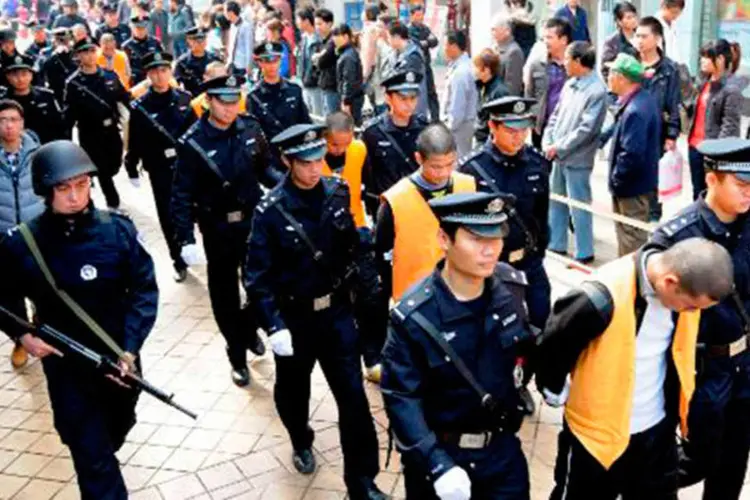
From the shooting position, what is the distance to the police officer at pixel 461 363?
3.30m

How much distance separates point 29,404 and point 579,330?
4496 mm

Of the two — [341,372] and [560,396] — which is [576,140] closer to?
[341,372]

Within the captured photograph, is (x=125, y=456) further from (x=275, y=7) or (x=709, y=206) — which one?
(x=275, y=7)

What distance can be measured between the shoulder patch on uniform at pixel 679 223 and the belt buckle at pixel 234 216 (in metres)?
3.17

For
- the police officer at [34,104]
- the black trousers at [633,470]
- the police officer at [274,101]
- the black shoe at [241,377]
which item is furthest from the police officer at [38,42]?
the black trousers at [633,470]

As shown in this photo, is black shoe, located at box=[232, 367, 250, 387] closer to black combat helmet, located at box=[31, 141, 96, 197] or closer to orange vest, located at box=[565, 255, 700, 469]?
black combat helmet, located at box=[31, 141, 96, 197]

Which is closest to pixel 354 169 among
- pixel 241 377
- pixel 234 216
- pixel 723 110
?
pixel 234 216

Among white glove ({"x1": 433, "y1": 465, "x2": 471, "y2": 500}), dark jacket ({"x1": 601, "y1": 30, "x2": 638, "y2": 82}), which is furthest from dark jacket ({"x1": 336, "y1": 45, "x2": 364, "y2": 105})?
white glove ({"x1": 433, "y1": 465, "x2": 471, "y2": 500})

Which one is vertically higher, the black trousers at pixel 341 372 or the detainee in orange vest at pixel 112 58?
the detainee in orange vest at pixel 112 58

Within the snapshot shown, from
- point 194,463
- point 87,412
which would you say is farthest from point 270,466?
point 87,412

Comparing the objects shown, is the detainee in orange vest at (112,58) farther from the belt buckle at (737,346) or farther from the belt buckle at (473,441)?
the belt buckle at (737,346)

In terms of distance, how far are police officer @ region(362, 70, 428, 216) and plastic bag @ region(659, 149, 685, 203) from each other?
2.53 metres

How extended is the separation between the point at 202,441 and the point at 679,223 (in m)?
3.34

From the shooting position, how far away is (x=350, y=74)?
11.5 m
